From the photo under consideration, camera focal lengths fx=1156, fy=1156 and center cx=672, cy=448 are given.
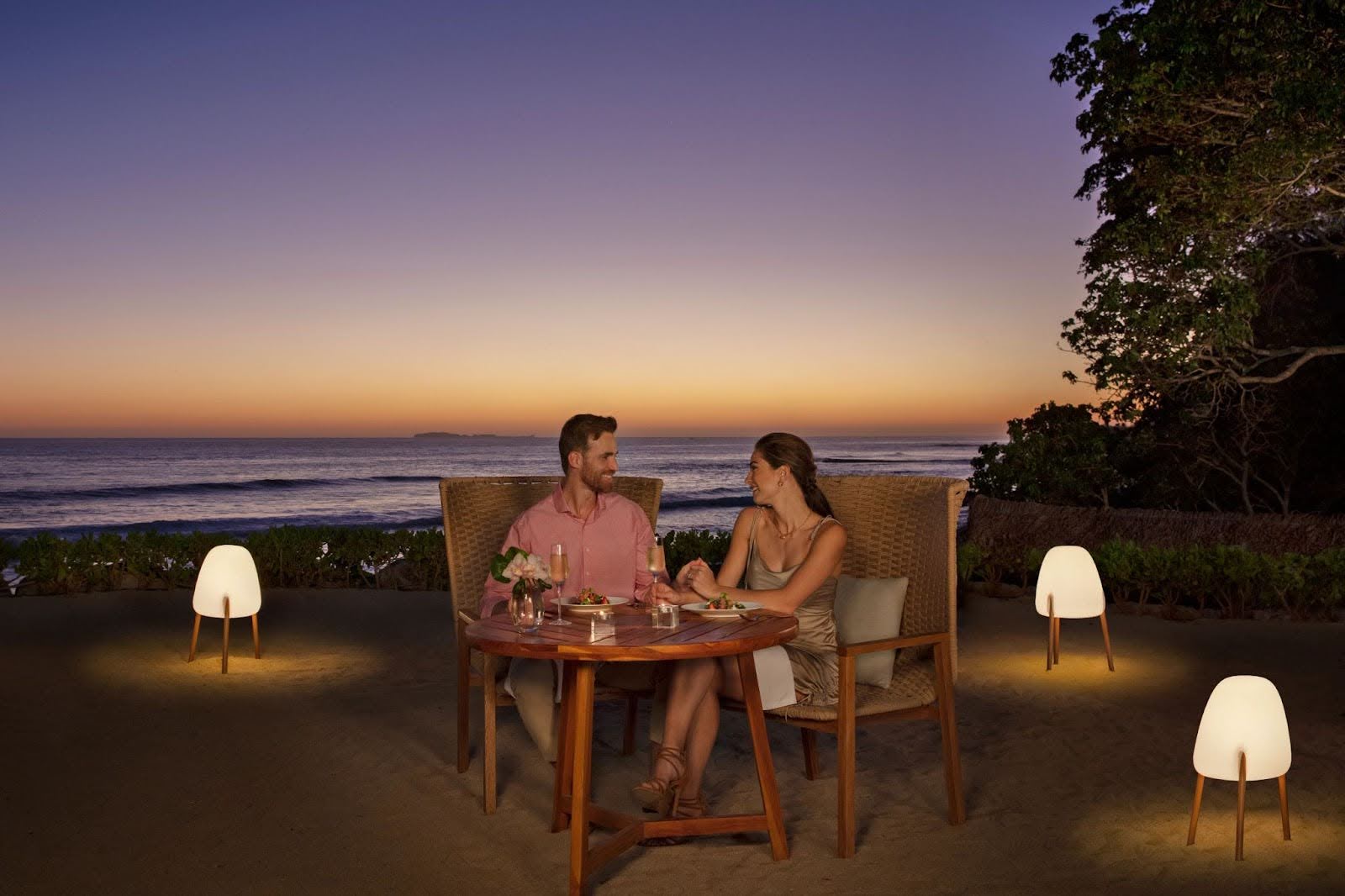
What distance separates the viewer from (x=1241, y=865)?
3445 millimetres

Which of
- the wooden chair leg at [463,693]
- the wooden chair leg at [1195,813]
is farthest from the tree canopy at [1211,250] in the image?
the wooden chair leg at [463,693]

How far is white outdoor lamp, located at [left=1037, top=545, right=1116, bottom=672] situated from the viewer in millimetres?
6453

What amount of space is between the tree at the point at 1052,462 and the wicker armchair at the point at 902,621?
825cm

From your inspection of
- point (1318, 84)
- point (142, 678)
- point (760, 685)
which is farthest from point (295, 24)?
point (760, 685)

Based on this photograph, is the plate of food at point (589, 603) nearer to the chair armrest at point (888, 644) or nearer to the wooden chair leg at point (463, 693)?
the wooden chair leg at point (463, 693)

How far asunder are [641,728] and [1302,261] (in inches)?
460

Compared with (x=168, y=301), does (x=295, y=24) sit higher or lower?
higher

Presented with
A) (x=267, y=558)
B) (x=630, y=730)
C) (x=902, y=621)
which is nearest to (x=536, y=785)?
(x=630, y=730)

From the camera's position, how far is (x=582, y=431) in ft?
14.5

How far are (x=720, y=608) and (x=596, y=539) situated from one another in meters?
0.98

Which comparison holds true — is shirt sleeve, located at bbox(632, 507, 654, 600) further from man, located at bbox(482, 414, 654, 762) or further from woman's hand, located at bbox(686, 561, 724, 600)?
woman's hand, located at bbox(686, 561, 724, 600)

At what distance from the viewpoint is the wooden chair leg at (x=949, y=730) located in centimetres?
385

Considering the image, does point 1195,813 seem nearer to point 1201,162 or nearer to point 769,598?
point 769,598

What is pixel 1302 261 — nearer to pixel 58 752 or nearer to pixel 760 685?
pixel 760 685
